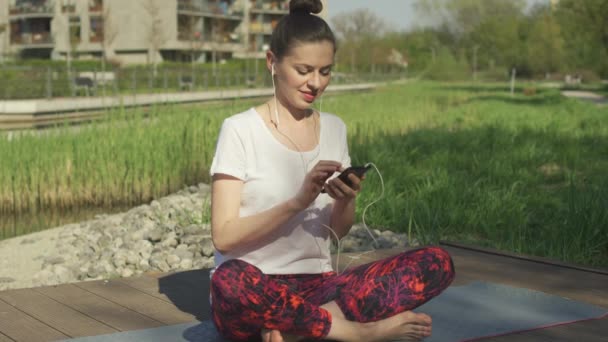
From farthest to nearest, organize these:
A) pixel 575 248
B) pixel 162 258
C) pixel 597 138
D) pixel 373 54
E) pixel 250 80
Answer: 1. pixel 373 54
2. pixel 250 80
3. pixel 597 138
4. pixel 162 258
5. pixel 575 248

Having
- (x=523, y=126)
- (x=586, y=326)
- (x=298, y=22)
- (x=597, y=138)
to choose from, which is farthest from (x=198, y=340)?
(x=523, y=126)

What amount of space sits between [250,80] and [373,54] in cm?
3052

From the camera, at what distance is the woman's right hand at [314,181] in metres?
1.98

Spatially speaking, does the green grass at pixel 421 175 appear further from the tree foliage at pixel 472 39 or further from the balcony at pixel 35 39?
the balcony at pixel 35 39

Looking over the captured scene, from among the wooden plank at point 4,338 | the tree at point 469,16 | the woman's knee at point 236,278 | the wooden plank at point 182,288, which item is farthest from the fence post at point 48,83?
the tree at point 469,16

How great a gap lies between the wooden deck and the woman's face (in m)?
0.84

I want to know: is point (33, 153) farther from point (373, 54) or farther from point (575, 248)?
point (373, 54)

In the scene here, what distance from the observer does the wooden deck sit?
7.81 ft

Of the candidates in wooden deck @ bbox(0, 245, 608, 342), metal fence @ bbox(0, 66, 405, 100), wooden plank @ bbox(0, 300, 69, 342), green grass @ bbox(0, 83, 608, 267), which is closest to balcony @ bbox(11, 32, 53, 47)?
metal fence @ bbox(0, 66, 405, 100)

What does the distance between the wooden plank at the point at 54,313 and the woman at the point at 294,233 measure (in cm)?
46

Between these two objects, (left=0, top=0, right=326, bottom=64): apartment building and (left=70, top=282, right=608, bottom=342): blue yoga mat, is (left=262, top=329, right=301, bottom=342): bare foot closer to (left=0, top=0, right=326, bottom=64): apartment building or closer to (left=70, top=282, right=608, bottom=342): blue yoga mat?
(left=70, top=282, right=608, bottom=342): blue yoga mat

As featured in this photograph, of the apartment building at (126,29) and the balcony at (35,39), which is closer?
the apartment building at (126,29)

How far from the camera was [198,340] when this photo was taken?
7.48 feet

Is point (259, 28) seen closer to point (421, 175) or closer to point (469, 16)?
point (469, 16)
